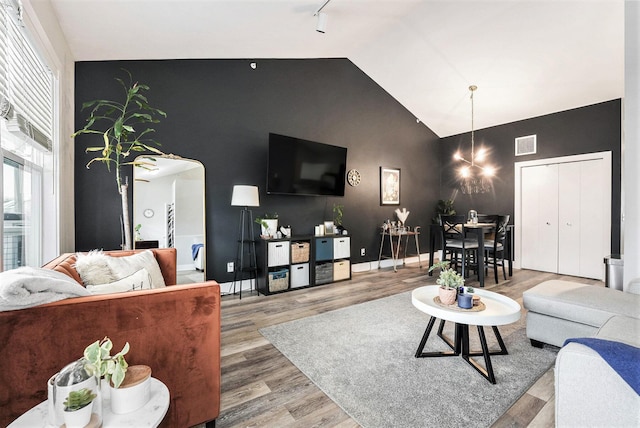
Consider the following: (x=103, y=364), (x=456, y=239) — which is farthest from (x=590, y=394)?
(x=456, y=239)

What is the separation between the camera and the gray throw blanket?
0.98m

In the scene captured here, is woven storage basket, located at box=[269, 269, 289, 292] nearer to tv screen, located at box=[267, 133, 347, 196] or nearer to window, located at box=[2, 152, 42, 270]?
tv screen, located at box=[267, 133, 347, 196]

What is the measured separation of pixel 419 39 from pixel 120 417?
483 cm

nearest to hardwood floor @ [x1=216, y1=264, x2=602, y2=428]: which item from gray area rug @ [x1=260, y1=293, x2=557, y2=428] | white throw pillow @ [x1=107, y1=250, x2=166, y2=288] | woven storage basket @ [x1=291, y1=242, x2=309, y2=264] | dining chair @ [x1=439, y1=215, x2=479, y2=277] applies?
gray area rug @ [x1=260, y1=293, x2=557, y2=428]

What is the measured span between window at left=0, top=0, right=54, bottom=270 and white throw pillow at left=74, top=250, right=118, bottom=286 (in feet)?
1.09

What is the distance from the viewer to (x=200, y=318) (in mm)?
1331

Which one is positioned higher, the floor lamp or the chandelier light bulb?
the chandelier light bulb

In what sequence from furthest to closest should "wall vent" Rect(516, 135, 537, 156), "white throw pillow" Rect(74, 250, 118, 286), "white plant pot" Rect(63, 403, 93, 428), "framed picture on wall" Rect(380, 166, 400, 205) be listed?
"framed picture on wall" Rect(380, 166, 400, 205) < "wall vent" Rect(516, 135, 537, 156) < "white throw pillow" Rect(74, 250, 118, 286) < "white plant pot" Rect(63, 403, 93, 428)

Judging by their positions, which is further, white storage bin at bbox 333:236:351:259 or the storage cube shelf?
white storage bin at bbox 333:236:351:259

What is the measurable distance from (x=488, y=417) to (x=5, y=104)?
3.11m

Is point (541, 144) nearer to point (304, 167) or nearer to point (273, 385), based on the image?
point (304, 167)

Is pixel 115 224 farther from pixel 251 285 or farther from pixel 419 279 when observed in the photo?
pixel 419 279

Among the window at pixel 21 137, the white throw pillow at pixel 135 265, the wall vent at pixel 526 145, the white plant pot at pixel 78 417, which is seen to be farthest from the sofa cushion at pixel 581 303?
the wall vent at pixel 526 145

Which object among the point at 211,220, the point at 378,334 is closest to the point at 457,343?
the point at 378,334
